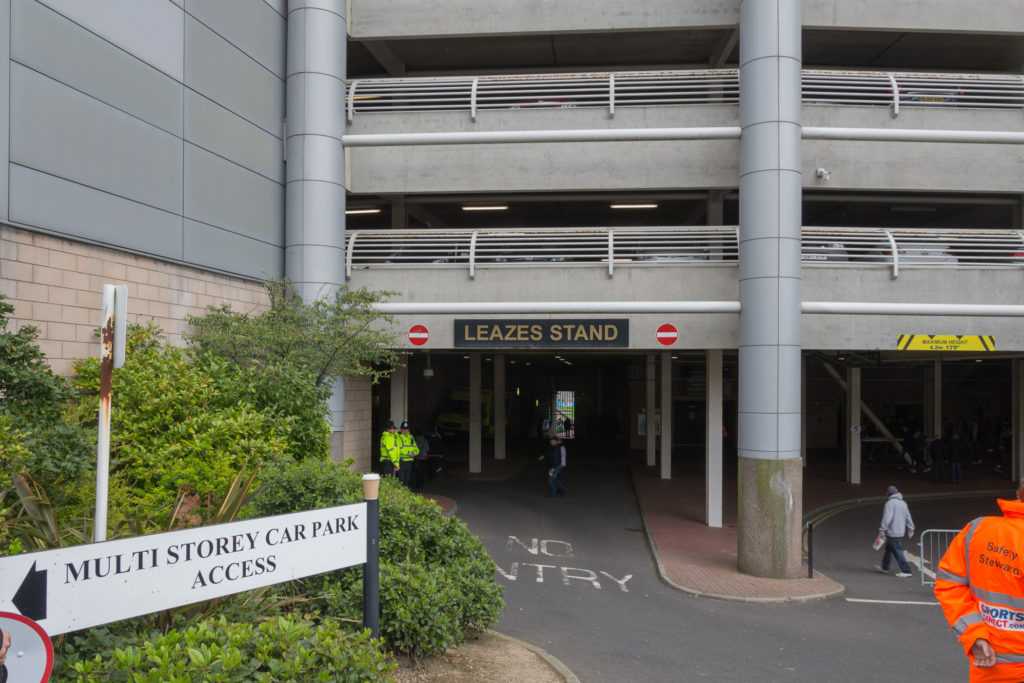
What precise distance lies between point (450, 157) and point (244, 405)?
714cm

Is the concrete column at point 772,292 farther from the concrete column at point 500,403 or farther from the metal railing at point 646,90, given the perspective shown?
the concrete column at point 500,403

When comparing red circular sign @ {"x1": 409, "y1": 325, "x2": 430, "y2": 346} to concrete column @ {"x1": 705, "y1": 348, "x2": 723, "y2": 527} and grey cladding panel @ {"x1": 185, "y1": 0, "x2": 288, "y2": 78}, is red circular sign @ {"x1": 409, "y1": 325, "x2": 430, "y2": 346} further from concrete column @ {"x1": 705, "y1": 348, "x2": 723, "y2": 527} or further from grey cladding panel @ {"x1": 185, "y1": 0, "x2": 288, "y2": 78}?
concrete column @ {"x1": 705, "y1": 348, "x2": 723, "y2": 527}

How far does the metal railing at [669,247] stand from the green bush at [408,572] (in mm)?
7952

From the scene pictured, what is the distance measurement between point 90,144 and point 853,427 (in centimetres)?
1940

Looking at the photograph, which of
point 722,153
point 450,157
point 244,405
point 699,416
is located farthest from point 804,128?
point 699,416

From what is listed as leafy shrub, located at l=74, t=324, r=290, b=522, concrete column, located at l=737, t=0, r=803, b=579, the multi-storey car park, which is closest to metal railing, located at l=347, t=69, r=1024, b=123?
the multi-storey car park

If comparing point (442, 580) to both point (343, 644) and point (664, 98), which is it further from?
point (664, 98)

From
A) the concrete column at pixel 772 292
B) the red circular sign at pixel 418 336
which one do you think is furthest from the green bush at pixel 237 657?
the red circular sign at pixel 418 336

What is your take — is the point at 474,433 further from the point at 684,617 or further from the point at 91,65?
the point at 91,65

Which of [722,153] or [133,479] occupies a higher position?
[722,153]

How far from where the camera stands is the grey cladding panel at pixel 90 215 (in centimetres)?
944

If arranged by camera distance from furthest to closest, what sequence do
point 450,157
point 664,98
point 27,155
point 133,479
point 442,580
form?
point 664,98
point 450,157
point 27,155
point 133,479
point 442,580

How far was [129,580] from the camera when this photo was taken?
376cm

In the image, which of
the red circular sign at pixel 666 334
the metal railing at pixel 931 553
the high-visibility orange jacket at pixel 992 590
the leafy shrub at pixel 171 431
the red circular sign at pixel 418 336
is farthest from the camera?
the red circular sign at pixel 418 336
